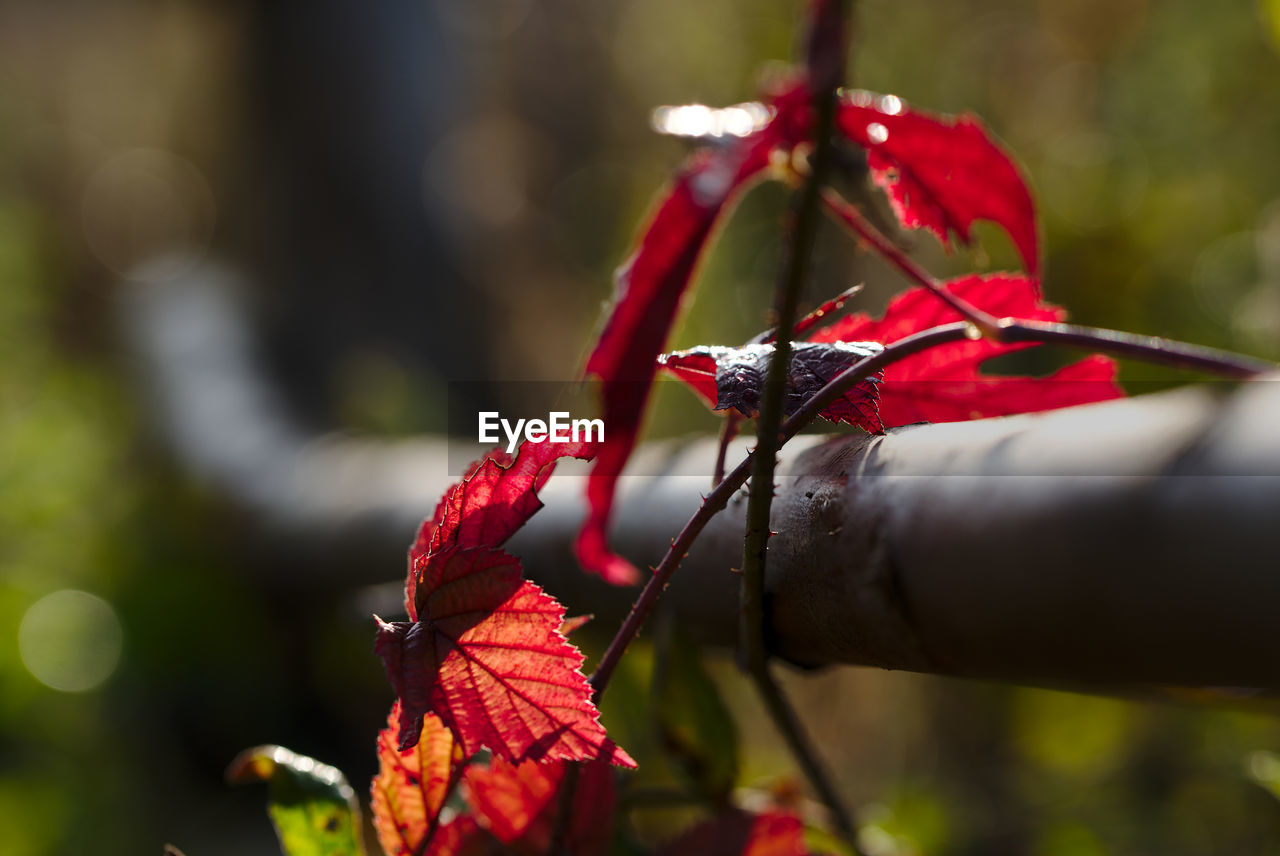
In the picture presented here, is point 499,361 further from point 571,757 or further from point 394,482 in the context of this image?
point 571,757

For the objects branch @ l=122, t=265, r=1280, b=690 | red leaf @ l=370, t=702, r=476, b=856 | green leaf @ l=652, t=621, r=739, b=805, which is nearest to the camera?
branch @ l=122, t=265, r=1280, b=690

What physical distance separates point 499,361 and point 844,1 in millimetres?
2216

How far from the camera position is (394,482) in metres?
1.13

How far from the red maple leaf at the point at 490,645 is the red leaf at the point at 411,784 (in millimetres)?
31

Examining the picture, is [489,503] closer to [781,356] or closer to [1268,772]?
[781,356]

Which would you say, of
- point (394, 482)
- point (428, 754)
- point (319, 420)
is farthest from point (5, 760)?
point (428, 754)

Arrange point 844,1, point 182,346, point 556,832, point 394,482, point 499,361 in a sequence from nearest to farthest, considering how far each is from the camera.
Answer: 1. point 844,1
2. point 556,832
3. point 394,482
4. point 182,346
5. point 499,361

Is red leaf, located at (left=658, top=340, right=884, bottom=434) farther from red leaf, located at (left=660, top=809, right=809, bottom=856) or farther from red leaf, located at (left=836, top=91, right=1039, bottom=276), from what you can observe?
red leaf, located at (left=660, top=809, right=809, bottom=856)

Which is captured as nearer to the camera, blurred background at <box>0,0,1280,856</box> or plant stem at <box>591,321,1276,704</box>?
plant stem at <box>591,321,1276,704</box>

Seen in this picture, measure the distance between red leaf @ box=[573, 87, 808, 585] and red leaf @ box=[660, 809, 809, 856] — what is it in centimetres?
17

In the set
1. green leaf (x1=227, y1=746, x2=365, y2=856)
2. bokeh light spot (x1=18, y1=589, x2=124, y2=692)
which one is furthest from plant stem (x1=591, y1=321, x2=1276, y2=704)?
bokeh light spot (x1=18, y1=589, x2=124, y2=692)

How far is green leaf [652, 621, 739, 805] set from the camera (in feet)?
1.52

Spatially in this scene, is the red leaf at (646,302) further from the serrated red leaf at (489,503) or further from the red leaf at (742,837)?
the red leaf at (742,837)

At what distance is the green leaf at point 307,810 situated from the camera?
32 centimetres
